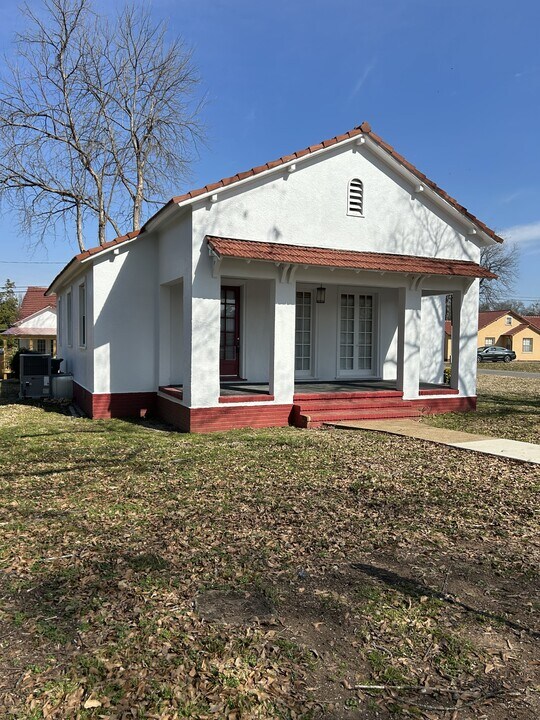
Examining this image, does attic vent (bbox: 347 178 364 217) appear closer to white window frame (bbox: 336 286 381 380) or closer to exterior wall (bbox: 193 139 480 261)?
exterior wall (bbox: 193 139 480 261)

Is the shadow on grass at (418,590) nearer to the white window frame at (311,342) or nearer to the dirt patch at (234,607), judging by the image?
the dirt patch at (234,607)

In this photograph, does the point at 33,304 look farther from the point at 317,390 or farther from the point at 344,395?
the point at 344,395

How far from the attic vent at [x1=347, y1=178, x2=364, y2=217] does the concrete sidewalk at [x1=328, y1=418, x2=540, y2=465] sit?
4.21 metres

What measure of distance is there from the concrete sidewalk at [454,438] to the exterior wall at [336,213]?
11.6 feet

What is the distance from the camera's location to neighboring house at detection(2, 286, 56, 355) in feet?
110

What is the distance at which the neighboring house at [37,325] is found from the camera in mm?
33594

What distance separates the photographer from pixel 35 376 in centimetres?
1466

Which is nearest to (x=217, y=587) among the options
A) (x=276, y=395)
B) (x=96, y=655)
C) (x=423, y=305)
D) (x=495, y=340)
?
(x=96, y=655)

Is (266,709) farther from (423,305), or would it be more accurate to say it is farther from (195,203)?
(423,305)

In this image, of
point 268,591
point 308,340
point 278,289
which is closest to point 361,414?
point 278,289

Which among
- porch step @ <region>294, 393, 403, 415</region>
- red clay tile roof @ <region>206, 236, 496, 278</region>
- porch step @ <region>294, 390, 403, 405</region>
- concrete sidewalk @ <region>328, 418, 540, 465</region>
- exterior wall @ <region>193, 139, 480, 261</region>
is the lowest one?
concrete sidewalk @ <region>328, 418, 540, 465</region>

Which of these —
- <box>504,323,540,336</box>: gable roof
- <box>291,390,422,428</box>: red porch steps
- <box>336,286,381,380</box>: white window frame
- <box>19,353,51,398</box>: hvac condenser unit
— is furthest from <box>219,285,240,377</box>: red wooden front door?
<box>504,323,540,336</box>: gable roof

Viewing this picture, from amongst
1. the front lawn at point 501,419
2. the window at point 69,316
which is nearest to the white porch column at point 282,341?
the front lawn at point 501,419

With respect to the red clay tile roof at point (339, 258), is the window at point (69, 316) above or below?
below
